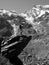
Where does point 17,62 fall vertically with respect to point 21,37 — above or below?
below

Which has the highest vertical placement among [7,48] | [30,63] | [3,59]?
[7,48]

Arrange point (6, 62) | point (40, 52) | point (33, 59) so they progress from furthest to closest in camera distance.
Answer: point (40, 52)
point (33, 59)
point (6, 62)

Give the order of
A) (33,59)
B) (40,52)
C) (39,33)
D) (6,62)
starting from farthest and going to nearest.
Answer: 1. (39,33)
2. (40,52)
3. (33,59)
4. (6,62)

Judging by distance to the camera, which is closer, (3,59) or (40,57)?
(3,59)

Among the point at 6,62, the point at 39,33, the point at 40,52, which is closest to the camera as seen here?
the point at 6,62

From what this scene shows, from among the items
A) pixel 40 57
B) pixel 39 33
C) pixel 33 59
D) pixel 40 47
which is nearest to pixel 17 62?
pixel 33 59

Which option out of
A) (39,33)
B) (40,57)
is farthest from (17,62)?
(39,33)

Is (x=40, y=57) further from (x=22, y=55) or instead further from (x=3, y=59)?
(x=3, y=59)

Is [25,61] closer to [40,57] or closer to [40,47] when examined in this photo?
[40,57]

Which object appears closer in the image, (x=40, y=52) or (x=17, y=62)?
(x=17, y=62)
